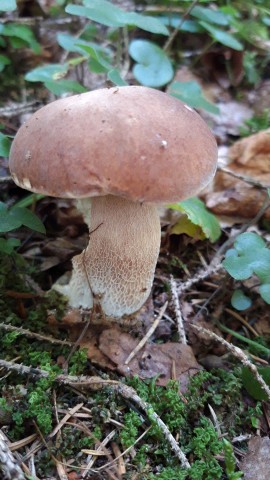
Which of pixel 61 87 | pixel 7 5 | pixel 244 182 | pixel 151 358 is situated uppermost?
pixel 7 5

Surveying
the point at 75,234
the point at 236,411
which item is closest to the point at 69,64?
the point at 75,234

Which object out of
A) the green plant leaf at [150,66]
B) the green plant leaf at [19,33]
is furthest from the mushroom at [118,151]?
the green plant leaf at [19,33]

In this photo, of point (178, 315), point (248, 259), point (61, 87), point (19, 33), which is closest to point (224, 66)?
point (19, 33)

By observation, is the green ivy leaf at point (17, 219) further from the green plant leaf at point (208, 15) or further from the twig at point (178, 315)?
the green plant leaf at point (208, 15)

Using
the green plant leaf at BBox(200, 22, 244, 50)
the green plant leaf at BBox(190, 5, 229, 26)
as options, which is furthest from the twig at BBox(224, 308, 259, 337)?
the green plant leaf at BBox(190, 5, 229, 26)

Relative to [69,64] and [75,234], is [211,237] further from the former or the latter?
[69,64]

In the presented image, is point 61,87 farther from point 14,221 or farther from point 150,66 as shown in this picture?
point 14,221
